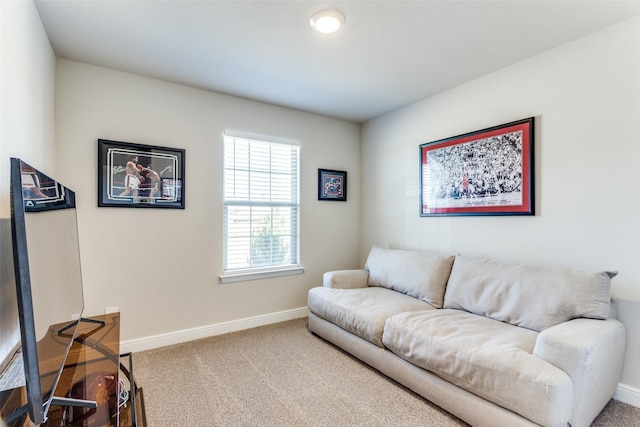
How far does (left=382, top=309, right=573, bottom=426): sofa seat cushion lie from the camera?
57.4 inches

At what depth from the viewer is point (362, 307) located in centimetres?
258

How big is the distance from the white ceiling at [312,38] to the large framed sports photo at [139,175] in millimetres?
678

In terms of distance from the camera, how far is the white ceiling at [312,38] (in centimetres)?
188

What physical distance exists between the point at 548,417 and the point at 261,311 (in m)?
2.60

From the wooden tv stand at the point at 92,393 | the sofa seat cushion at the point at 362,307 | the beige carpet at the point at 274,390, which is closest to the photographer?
the wooden tv stand at the point at 92,393

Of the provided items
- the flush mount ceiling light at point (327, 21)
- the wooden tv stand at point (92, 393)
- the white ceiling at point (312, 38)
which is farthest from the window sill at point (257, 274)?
the flush mount ceiling light at point (327, 21)

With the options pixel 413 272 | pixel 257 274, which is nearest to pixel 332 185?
pixel 257 274

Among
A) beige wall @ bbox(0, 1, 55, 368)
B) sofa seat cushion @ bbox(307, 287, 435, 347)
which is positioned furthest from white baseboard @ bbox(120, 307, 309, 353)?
beige wall @ bbox(0, 1, 55, 368)

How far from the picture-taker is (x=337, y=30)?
208 centimetres

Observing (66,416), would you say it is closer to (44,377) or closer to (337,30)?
(44,377)

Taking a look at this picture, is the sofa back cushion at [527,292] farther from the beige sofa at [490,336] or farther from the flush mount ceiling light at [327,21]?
the flush mount ceiling light at [327,21]

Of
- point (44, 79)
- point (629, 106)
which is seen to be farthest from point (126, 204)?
point (629, 106)

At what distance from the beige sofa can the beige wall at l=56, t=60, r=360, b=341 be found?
3.37 ft

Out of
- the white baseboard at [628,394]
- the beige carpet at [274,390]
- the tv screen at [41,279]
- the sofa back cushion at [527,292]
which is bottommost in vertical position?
the beige carpet at [274,390]
